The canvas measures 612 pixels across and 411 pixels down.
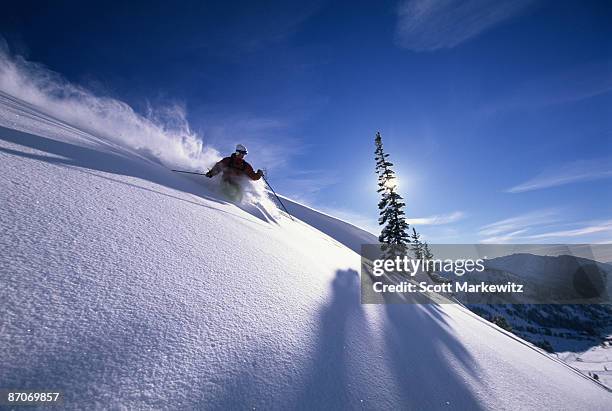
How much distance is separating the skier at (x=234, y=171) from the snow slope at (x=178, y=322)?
13.2ft

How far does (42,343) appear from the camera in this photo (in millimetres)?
1381

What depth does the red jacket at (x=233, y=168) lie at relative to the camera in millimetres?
8844

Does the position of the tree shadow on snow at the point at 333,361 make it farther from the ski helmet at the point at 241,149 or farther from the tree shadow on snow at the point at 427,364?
the ski helmet at the point at 241,149

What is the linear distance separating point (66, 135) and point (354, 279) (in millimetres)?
6950

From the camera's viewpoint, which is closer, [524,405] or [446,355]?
[524,405]

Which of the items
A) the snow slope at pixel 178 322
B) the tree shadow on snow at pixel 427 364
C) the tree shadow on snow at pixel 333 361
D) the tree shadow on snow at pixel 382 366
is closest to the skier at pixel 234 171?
the snow slope at pixel 178 322

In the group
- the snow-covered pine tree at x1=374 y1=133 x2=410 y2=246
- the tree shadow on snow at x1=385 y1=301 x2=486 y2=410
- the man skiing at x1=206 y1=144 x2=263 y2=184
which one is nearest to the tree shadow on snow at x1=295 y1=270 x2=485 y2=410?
the tree shadow on snow at x1=385 y1=301 x2=486 y2=410

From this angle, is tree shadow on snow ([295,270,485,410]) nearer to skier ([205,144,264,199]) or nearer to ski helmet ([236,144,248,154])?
skier ([205,144,264,199])

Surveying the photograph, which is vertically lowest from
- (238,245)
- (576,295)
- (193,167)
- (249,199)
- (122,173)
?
(576,295)

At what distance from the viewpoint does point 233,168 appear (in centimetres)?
905

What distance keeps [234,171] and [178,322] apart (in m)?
7.48

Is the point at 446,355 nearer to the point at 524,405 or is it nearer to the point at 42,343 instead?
the point at 524,405

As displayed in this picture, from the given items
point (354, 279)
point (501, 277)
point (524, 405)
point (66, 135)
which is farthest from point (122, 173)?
point (501, 277)

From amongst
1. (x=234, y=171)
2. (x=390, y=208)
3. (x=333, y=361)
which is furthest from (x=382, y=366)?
(x=390, y=208)
